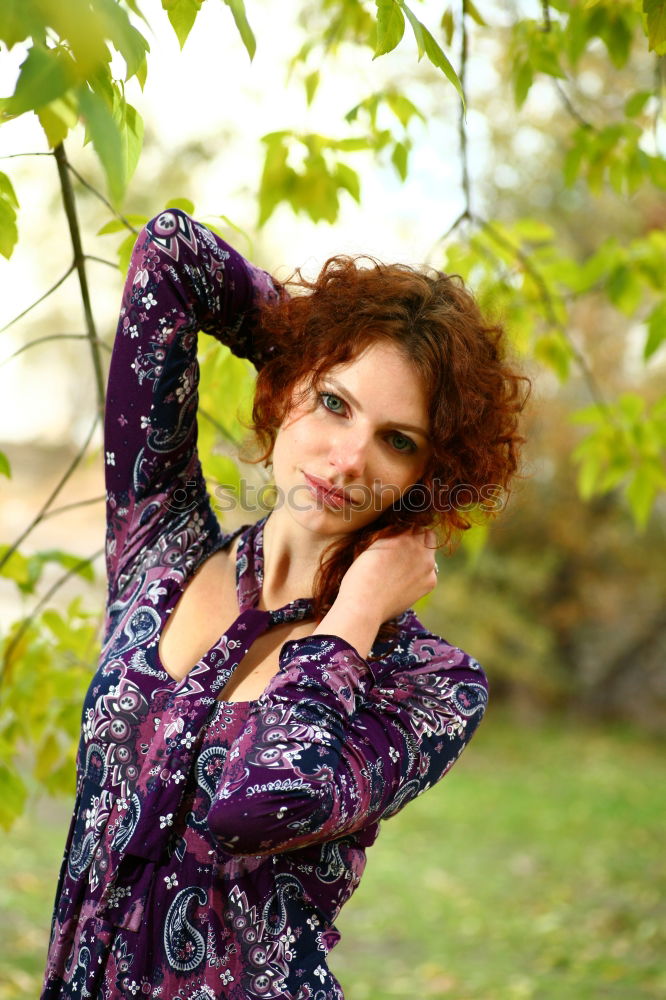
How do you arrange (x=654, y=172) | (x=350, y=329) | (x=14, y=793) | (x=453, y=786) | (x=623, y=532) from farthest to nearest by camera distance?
(x=623, y=532)
(x=453, y=786)
(x=654, y=172)
(x=14, y=793)
(x=350, y=329)

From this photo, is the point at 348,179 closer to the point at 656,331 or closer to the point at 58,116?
the point at 656,331

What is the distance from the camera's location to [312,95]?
2588 millimetres

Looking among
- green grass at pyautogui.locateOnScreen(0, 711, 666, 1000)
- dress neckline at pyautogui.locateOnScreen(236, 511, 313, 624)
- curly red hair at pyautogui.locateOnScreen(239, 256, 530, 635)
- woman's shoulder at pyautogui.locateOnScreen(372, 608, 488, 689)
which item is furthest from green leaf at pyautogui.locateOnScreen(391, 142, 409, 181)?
green grass at pyautogui.locateOnScreen(0, 711, 666, 1000)

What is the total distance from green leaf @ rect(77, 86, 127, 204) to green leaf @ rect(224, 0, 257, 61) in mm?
287

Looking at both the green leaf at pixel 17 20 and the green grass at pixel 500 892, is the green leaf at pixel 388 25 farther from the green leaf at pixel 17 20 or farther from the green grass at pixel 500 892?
the green grass at pixel 500 892

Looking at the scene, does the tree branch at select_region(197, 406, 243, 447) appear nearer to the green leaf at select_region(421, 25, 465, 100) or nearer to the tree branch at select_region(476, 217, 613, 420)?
the green leaf at select_region(421, 25, 465, 100)

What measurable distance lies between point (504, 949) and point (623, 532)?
444 cm

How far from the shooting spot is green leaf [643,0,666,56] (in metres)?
1.33

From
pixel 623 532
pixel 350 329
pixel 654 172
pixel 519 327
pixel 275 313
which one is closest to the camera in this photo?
pixel 350 329

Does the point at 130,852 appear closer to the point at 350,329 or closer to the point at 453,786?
the point at 350,329

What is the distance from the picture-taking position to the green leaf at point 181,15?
48.8 inches

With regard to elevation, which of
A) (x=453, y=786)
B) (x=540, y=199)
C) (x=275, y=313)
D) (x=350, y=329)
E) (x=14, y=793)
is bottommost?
(x=14, y=793)

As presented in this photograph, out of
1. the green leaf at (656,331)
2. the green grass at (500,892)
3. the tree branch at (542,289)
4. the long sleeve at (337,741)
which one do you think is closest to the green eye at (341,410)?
the long sleeve at (337,741)

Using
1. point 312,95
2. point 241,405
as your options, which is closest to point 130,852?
point 241,405
